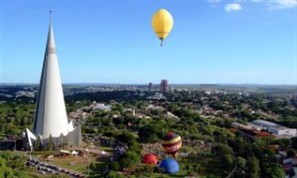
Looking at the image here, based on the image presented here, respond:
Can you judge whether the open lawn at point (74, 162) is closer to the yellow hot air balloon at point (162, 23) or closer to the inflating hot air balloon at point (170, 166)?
the inflating hot air balloon at point (170, 166)

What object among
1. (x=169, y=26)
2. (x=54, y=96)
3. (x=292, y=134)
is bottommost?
(x=292, y=134)

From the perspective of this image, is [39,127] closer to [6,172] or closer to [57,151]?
[57,151]

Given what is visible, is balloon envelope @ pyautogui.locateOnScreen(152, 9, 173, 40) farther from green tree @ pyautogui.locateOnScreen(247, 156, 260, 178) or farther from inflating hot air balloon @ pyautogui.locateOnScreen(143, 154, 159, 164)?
inflating hot air balloon @ pyautogui.locateOnScreen(143, 154, 159, 164)

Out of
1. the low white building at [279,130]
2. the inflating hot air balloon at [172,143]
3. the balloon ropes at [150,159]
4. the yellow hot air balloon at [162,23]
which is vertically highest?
the yellow hot air balloon at [162,23]

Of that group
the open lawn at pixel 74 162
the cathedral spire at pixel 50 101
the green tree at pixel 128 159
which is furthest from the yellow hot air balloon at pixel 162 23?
the cathedral spire at pixel 50 101

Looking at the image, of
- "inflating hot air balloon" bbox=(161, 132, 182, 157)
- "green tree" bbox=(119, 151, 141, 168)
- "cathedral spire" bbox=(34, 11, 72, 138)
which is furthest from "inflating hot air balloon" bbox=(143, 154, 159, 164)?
"cathedral spire" bbox=(34, 11, 72, 138)

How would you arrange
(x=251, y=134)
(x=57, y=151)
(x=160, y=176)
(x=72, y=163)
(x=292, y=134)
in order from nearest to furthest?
1. (x=160, y=176)
2. (x=72, y=163)
3. (x=57, y=151)
4. (x=251, y=134)
5. (x=292, y=134)

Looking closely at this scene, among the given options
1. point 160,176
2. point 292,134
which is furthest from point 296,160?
point 292,134

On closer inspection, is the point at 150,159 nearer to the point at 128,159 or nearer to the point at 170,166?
the point at 128,159
